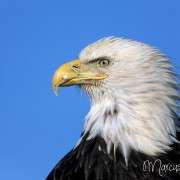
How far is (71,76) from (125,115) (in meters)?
1.00

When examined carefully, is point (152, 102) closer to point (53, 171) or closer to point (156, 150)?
point (156, 150)

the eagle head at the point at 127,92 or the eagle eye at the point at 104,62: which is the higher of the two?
the eagle eye at the point at 104,62

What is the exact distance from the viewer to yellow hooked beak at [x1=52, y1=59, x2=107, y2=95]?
9188 millimetres

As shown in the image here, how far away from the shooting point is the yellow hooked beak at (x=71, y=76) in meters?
9.19

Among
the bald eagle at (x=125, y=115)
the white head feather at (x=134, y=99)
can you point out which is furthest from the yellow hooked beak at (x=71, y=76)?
the white head feather at (x=134, y=99)

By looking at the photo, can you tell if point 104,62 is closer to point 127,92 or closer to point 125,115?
point 127,92

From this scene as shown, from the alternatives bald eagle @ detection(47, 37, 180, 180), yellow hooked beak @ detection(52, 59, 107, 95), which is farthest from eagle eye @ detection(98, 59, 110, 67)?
yellow hooked beak @ detection(52, 59, 107, 95)

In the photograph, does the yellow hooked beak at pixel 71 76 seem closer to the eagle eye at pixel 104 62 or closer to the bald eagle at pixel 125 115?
the bald eagle at pixel 125 115

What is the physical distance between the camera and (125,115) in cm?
868

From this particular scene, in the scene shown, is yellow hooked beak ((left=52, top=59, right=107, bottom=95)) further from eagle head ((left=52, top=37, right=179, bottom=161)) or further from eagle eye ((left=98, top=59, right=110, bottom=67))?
eagle eye ((left=98, top=59, right=110, bottom=67))

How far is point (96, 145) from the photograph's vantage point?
8.78 meters

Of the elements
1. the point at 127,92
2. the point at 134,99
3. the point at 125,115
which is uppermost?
the point at 127,92

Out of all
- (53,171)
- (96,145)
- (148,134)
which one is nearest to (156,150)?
(148,134)

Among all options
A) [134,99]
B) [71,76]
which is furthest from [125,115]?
[71,76]
